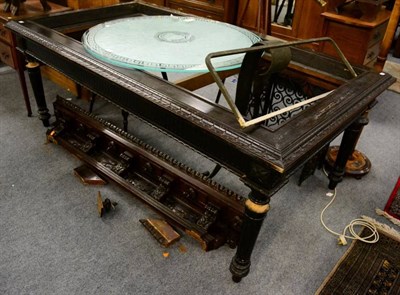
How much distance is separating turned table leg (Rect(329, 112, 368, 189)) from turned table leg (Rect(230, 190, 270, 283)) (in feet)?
2.57

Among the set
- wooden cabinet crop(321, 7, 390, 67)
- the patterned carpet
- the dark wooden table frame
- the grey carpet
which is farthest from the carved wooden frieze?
wooden cabinet crop(321, 7, 390, 67)

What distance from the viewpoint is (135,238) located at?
1.62m

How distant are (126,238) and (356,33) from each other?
6.92ft

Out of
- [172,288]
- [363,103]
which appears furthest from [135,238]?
[363,103]

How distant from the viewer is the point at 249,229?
125cm

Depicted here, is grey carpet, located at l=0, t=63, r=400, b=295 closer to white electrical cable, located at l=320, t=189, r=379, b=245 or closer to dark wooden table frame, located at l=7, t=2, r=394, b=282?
white electrical cable, located at l=320, t=189, r=379, b=245

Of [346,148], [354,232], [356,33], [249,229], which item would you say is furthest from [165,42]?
[356,33]

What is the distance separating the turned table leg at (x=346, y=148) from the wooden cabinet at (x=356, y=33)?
3.26 feet

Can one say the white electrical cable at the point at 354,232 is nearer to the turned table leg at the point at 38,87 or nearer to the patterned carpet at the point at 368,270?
the patterned carpet at the point at 368,270

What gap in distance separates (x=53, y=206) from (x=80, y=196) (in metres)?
0.14

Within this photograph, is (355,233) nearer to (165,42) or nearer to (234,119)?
(234,119)

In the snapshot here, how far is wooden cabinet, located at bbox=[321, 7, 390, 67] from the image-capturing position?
2457 mm

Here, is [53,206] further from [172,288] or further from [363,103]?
[363,103]

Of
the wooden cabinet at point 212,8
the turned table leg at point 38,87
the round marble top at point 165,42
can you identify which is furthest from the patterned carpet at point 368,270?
the wooden cabinet at point 212,8
